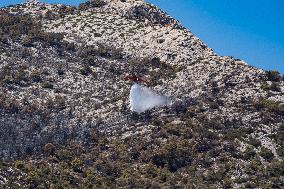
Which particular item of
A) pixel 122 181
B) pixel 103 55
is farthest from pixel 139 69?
pixel 122 181

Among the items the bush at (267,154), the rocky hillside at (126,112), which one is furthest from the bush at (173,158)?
the bush at (267,154)

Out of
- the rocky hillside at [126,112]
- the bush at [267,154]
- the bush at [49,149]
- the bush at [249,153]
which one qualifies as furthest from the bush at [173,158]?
the bush at [49,149]

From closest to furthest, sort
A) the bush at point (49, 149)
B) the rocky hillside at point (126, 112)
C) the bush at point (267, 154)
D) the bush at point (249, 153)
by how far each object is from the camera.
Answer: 1. the rocky hillside at point (126, 112)
2. the bush at point (267, 154)
3. the bush at point (249, 153)
4. the bush at point (49, 149)

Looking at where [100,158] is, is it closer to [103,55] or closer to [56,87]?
[56,87]

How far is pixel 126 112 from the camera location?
90688mm

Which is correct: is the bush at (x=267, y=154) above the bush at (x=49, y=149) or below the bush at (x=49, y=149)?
below

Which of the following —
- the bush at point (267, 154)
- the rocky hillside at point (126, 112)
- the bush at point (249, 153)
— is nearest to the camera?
the rocky hillside at point (126, 112)

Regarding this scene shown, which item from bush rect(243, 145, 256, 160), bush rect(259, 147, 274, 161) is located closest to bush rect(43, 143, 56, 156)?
bush rect(243, 145, 256, 160)

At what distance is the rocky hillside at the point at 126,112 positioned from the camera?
2980 inches

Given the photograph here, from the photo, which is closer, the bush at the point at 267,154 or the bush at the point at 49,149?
the bush at the point at 267,154

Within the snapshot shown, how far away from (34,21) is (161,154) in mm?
54216

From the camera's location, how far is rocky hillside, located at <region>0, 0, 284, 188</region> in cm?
7569

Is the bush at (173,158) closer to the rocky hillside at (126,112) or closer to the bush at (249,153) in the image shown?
the rocky hillside at (126,112)

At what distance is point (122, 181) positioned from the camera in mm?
73625
